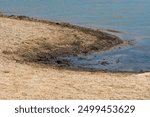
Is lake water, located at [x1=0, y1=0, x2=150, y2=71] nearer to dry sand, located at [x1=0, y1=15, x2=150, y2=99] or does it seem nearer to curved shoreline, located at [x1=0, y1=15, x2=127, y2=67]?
curved shoreline, located at [x1=0, y1=15, x2=127, y2=67]

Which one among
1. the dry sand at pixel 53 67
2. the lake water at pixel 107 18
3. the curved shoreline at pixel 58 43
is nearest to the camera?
the dry sand at pixel 53 67

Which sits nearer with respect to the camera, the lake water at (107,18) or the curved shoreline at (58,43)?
the curved shoreline at (58,43)

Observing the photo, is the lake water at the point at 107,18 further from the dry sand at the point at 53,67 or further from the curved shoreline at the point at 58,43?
the dry sand at the point at 53,67

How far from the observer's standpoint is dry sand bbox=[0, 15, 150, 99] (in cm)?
1391

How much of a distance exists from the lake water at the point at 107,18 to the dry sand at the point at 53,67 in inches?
42.7

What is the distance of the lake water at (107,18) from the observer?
21.1 m

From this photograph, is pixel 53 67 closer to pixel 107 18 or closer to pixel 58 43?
pixel 58 43

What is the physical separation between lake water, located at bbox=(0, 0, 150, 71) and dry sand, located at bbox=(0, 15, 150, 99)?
108 cm

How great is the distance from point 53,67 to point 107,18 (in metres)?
15.8

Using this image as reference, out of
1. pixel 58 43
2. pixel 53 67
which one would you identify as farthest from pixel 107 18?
pixel 53 67

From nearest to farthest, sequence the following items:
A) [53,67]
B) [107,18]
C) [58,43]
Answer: [53,67]
[58,43]
[107,18]

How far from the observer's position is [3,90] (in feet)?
45.5

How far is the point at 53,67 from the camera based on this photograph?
1880cm

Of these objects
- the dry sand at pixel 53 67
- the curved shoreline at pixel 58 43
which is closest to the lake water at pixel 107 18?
the curved shoreline at pixel 58 43
